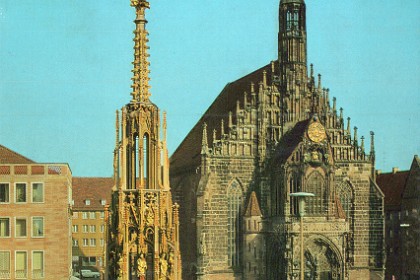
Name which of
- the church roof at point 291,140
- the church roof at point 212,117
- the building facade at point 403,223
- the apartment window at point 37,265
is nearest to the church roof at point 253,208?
the church roof at point 291,140

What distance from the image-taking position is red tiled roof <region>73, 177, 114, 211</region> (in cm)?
11294

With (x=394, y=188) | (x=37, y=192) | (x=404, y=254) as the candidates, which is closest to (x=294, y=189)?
(x=37, y=192)

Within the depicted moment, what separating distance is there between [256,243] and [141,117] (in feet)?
164

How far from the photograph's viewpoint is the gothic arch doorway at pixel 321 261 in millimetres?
63750

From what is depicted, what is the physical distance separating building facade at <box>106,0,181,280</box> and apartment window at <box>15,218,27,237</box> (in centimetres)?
4483

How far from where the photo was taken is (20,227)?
61031 millimetres

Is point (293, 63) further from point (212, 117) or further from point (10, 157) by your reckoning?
point (10, 157)

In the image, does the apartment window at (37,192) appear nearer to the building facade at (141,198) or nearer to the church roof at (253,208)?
the church roof at (253,208)

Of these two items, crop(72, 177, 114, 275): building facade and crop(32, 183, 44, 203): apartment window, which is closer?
crop(32, 183, 44, 203): apartment window

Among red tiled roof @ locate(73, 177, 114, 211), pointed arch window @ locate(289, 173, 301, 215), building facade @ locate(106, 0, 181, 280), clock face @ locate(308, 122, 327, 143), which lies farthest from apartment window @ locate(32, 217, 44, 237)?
red tiled roof @ locate(73, 177, 114, 211)

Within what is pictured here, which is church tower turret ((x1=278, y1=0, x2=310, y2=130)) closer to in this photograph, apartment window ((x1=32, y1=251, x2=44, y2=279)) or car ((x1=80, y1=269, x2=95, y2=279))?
apartment window ((x1=32, y1=251, x2=44, y2=279))

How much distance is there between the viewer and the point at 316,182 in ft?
213

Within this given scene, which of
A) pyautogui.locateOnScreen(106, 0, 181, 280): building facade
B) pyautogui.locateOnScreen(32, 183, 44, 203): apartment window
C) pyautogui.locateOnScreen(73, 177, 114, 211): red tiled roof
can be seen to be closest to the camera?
pyautogui.locateOnScreen(106, 0, 181, 280): building facade

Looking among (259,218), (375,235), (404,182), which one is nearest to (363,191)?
(375,235)
